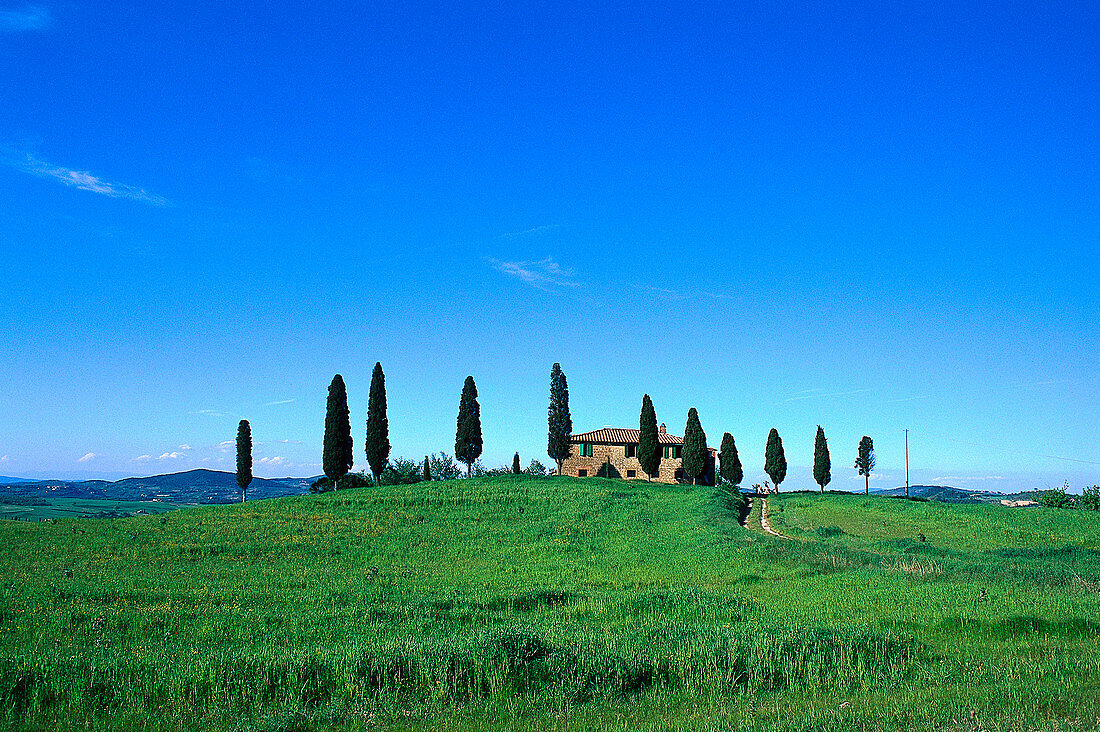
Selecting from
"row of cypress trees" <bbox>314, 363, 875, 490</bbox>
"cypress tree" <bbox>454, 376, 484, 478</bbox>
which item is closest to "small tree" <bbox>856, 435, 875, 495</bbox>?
"row of cypress trees" <bbox>314, 363, 875, 490</bbox>

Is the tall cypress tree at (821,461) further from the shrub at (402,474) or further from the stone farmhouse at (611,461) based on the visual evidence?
the shrub at (402,474)

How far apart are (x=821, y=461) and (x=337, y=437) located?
203ft

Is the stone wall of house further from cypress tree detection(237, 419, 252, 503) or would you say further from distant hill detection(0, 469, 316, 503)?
distant hill detection(0, 469, 316, 503)

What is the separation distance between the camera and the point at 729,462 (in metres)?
90.1

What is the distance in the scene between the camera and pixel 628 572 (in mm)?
25906

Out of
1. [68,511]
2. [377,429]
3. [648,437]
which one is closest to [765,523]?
[648,437]

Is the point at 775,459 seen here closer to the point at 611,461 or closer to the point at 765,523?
the point at 611,461

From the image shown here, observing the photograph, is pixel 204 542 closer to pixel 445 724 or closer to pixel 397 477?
pixel 445 724

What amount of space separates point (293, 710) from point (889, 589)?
54.7 ft

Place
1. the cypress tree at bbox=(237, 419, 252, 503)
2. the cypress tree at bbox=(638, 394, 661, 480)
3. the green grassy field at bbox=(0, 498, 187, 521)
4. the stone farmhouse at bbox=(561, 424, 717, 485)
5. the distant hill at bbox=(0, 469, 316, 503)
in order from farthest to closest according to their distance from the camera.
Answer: the distant hill at bbox=(0, 469, 316, 503) → the stone farmhouse at bbox=(561, 424, 717, 485) → the cypress tree at bbox=(638, 394, 661, 480) → the cypress tree at bbox=(237, 419, 252, 503) → the green grassy field at bbox=(0, 498, 187, 521)

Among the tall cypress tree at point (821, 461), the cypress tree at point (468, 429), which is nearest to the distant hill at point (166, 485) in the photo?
the cypress tree at point (468, 429)

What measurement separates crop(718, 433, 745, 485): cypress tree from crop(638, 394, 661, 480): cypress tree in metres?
12.9

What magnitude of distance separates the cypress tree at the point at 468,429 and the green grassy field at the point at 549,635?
43.1m

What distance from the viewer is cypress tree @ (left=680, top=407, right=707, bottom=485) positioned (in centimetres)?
8269
